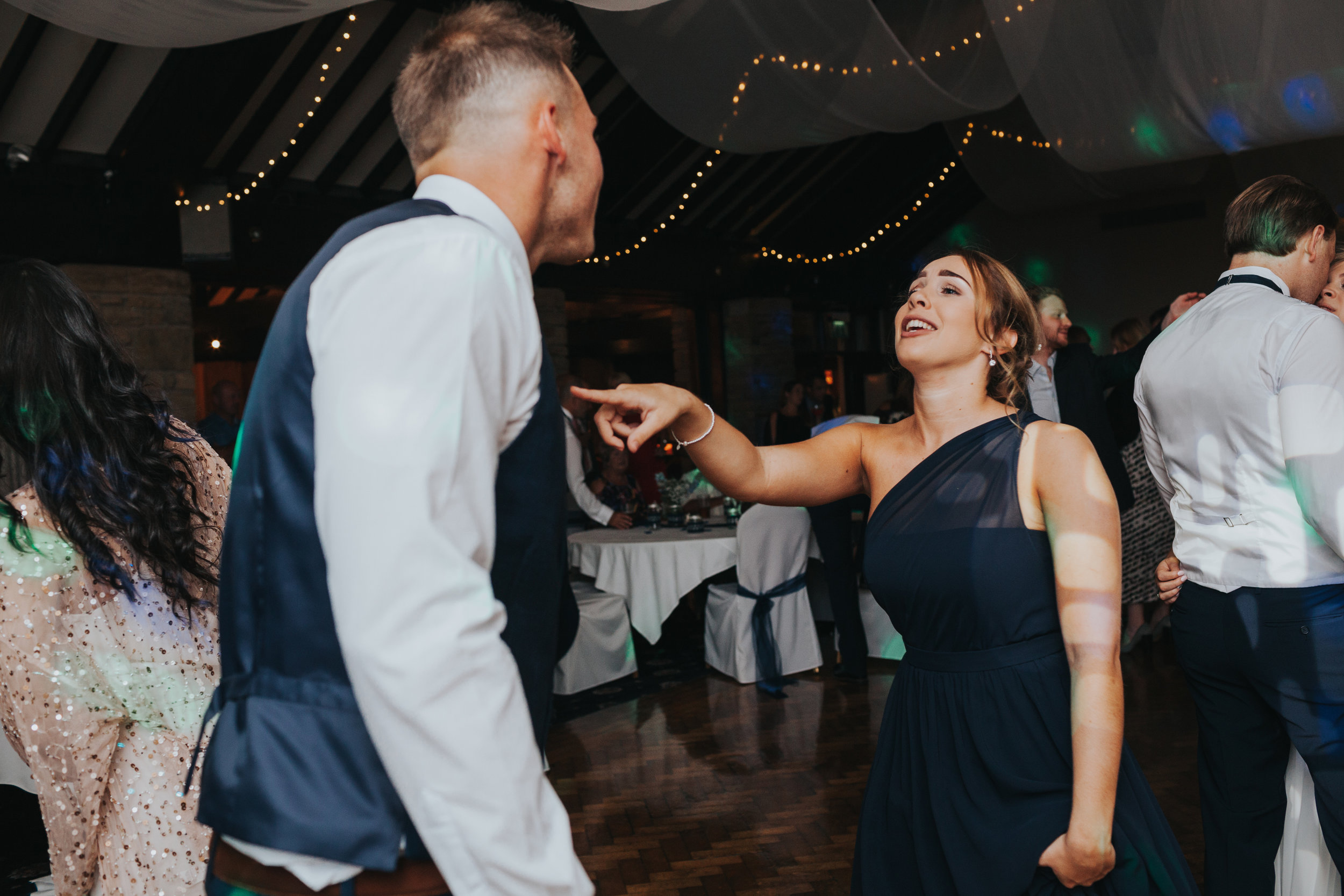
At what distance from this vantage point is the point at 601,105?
9125 millimetres

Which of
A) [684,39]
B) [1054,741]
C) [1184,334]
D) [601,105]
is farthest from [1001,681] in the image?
[601,105]

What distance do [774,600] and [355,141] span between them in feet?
18.0

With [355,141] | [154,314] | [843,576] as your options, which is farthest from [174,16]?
[355,141]

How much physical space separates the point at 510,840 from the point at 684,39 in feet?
12.2

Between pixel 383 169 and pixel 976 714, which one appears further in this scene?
pixel 383 169

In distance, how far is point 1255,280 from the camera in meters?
2.06

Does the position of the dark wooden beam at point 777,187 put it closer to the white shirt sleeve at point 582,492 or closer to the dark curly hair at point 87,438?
the white shirt sleeve at point 582,492

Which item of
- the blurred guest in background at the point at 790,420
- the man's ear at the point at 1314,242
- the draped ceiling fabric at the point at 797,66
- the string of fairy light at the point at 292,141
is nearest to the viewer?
the man's ear at the point at 1314,242

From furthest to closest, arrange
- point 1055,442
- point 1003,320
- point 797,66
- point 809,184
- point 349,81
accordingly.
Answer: point 809,184, point 349,81, point 797,66, point 1003,320, point 1055,442

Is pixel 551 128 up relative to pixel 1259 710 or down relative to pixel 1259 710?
up

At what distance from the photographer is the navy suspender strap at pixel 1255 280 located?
2.05 meters

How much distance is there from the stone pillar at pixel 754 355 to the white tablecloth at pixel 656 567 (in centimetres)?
750

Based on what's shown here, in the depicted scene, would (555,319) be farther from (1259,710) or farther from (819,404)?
(1259,710)

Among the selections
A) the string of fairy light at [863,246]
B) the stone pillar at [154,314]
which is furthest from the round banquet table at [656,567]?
the string of fairy light at [863,246]
